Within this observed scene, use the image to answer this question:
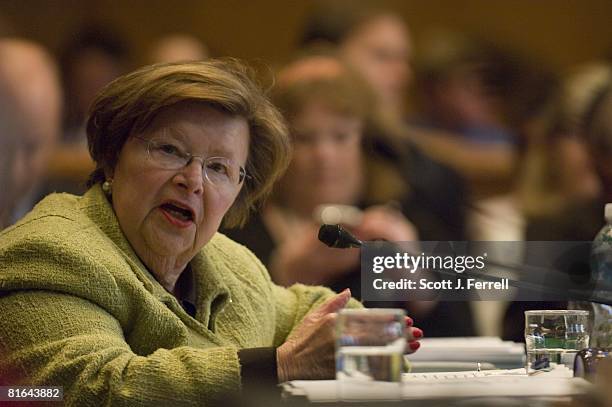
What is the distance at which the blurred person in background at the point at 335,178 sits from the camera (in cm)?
242

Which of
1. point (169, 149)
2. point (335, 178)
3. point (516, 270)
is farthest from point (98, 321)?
point (335, 178)

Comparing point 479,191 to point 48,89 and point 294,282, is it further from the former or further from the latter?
point 48,89

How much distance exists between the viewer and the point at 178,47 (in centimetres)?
257

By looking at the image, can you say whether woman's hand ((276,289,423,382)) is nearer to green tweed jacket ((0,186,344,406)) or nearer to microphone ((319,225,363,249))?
green tweed jacket ((0,186,344,406))

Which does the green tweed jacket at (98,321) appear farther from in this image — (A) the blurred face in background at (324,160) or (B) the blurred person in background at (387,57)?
(B) the blurred person in background at (387,57)

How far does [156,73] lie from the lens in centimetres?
180

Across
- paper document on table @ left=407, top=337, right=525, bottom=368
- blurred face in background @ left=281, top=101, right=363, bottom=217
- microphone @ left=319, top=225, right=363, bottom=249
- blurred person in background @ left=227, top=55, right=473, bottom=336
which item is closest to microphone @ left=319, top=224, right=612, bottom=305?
microphone @ left=319, top=225, right=363, bottom=249

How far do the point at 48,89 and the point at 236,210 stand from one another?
72 cm

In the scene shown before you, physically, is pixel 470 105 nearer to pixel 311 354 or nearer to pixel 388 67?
pixel 388 67

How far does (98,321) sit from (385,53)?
1525 mm

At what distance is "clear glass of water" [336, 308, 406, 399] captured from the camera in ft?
4.55

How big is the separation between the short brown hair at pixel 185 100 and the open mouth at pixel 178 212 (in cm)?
13

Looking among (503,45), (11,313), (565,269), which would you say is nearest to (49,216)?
(11,313)

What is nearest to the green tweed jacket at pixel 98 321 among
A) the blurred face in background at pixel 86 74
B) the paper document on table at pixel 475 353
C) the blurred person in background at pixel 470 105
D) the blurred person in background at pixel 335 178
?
the paper document on table at pixel 475 353
